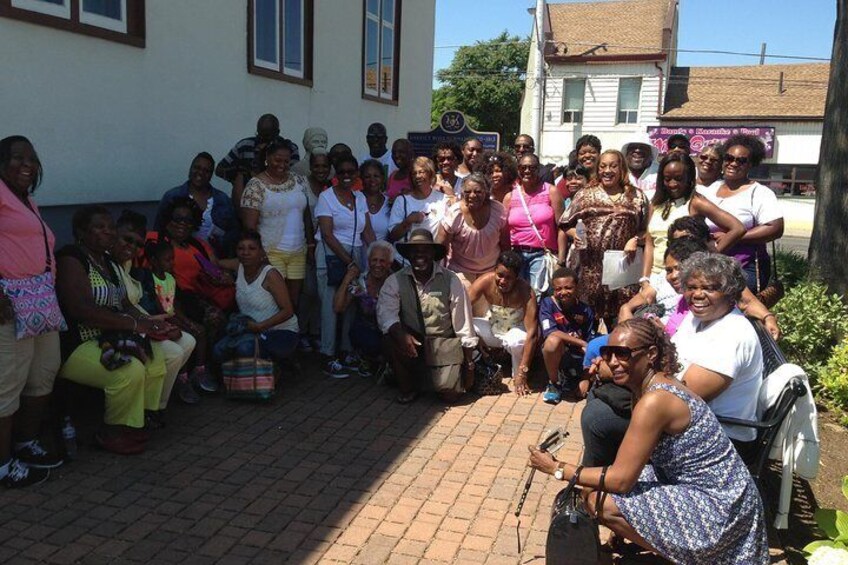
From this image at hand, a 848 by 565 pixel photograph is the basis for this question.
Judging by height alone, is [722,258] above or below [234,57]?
below

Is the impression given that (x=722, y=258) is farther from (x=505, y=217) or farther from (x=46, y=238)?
(x=46, y=238)

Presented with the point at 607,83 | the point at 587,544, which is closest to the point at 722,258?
the point at 587,544

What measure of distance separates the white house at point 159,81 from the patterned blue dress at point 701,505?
4.88 meters

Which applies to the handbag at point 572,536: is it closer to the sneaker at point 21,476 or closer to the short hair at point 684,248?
the short hair at point 684,248

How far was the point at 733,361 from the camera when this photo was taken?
3.25 m

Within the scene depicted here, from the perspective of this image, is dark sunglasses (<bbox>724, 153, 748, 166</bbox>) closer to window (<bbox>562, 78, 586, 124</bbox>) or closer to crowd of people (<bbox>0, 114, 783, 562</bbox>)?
crowd of people (<bbox>0, 114, 783, 562</bbox>)

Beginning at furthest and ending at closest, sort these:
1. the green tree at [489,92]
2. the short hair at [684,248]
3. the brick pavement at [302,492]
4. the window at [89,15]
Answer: the green tree at [489,92] < the window at [89,15] < the short hair at [684,248] < the brick pavement at [302,492]

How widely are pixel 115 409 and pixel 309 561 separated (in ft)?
5.82

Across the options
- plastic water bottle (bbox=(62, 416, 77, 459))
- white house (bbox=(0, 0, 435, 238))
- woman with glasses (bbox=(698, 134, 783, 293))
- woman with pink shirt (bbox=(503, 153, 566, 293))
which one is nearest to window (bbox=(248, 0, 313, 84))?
white house (bbox=(0, 0, 435, 238))

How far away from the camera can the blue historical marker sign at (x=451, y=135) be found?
8.56m

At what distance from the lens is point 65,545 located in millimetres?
3320

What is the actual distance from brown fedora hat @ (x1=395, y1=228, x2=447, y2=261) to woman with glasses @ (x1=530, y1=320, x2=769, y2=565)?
2548mm

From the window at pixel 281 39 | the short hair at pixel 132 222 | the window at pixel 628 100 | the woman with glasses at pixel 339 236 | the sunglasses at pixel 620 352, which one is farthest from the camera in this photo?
the window at pixel 628 100

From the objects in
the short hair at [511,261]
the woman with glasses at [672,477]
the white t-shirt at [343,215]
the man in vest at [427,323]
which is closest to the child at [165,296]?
the white t-shirt at [343,215]
